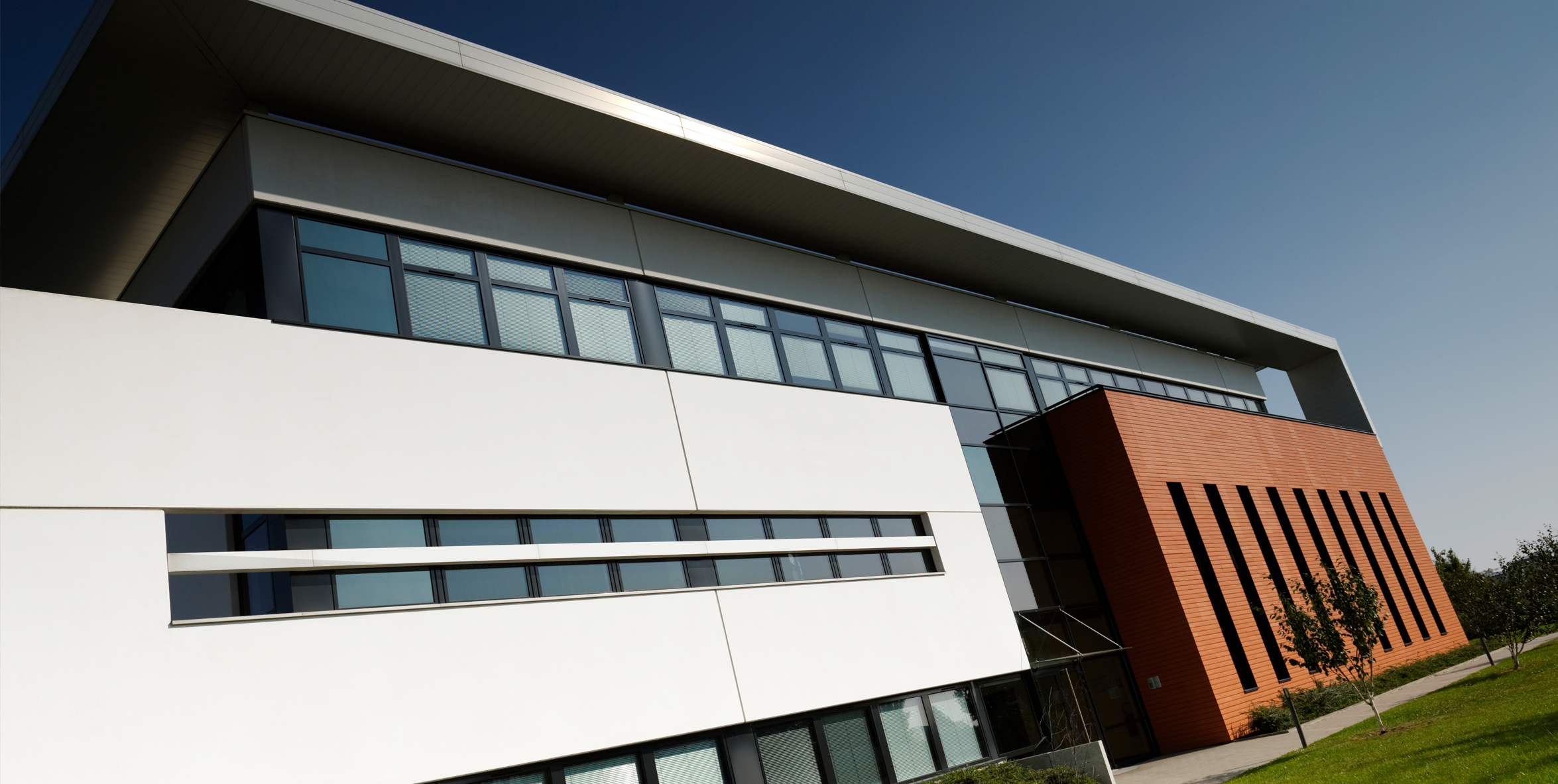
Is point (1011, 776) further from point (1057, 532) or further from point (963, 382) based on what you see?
point (963, 382)

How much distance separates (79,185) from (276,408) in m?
5.53

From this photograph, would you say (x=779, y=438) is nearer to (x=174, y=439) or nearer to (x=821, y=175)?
(x=821, y=175)

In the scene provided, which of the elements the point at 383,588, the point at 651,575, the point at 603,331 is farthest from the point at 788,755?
the point at 603,331

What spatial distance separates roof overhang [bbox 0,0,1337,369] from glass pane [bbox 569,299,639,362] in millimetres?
2532

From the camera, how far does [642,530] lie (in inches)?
532

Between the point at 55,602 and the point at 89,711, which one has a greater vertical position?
the point at 55,602

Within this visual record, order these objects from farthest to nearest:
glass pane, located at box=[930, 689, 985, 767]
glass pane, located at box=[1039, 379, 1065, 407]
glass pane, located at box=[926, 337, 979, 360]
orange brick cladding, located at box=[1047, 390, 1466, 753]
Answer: glass pane, located at box=[1039, 379, 1065, 407], glass pane, located at box=[926, 337, 979, 360], orange brick cladding, located at box=[1047, 390, 1466, 753], glass pane, located at box=[930, 689, 985, 767]

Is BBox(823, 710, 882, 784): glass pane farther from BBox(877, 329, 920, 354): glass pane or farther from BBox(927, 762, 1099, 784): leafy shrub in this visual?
BBox(877, 329, 920, 354): glass pane

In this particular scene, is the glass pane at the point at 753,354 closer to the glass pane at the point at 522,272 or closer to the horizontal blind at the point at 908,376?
the horizontal blind at the point at 908,376

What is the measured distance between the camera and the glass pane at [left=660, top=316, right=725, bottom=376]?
16.0m

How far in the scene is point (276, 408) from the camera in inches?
423

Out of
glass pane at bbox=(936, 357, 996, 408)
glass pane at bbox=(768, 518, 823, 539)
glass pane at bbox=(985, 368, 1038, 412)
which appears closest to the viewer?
glass pane at bbox=(768, 518, 823, 539)

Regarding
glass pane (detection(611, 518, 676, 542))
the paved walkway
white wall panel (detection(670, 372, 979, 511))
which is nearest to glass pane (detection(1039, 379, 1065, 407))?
white wall panel (detection(670, 372, 979, 511))

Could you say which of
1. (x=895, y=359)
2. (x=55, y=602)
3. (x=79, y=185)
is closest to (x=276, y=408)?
(x=55, y=602)
